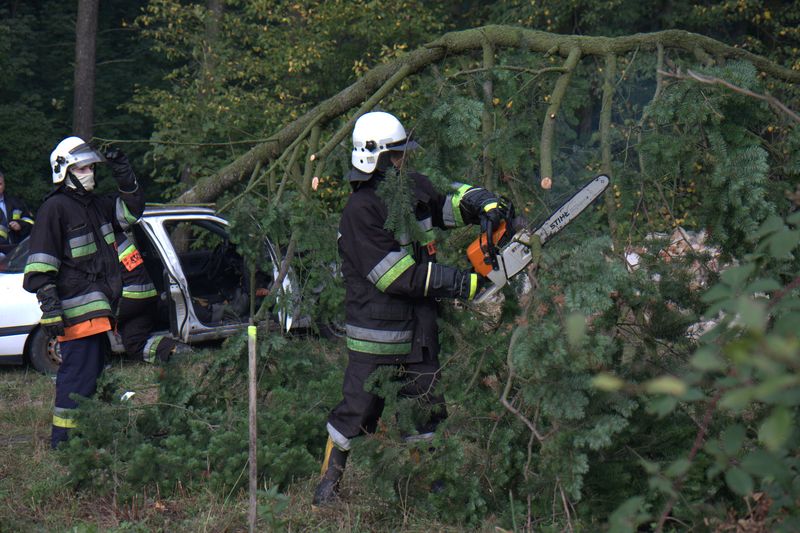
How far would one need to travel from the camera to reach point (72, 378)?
223 inches

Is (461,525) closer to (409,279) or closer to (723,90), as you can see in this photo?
(409,279)

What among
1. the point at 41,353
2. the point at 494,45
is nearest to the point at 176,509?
the point at 494,45

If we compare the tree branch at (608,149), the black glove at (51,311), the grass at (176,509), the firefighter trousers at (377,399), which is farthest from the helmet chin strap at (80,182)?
the tree branch at (608,149)

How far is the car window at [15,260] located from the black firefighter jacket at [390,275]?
14.2ft

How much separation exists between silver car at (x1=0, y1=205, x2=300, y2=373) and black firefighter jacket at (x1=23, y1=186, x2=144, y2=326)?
1407 millimetres

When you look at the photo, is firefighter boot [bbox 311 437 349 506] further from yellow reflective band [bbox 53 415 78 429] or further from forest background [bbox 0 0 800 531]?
yellow reflective band [bbox 53 415 78 429]

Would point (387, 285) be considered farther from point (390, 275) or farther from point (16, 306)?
point (16, 306)

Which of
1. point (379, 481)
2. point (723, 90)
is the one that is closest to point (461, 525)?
point (379, 481)

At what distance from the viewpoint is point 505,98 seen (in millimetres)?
5348

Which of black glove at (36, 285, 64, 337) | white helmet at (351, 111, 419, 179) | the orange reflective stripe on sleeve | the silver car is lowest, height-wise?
the silver car

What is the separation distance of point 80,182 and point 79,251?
0.41 metres

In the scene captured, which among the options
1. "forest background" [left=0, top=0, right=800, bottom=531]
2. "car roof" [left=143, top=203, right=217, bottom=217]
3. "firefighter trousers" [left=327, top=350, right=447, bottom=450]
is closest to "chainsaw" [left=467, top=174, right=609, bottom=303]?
"forest background" [left=0, top=0, right=800, bottom=531]

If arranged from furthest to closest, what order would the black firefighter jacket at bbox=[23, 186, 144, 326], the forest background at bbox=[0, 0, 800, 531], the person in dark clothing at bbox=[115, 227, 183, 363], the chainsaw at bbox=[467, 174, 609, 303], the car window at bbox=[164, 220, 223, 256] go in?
1. the car window at bbox=[164, 220, 223, 256]
2. the person in dark clothing at bbox=[115, 227, 183, 363]
3. the black firefighter jacket at bbox=[23, 186, 144, 326]
4. the chainsaw at bbox=[467, 174, 609, 303]
5. the forest background at bbox=[0, 0, 800, 531]

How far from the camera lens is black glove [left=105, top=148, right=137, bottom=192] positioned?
5809 millimetres
